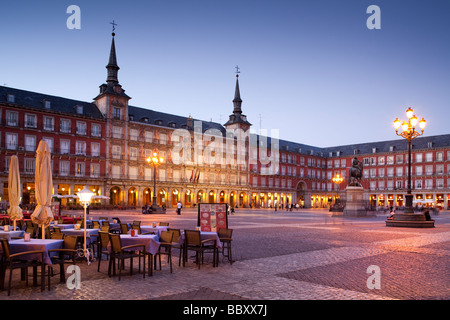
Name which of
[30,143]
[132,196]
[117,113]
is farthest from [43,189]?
[132,196]

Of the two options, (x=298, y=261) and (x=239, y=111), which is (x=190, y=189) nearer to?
(x=239, y=111)

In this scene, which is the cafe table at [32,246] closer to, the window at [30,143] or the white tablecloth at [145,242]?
the white tablecloth at [145,242]

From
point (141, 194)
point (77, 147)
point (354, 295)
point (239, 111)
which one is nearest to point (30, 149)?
point (77, 147)

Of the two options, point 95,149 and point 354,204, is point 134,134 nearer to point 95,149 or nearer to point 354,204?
point 95,149

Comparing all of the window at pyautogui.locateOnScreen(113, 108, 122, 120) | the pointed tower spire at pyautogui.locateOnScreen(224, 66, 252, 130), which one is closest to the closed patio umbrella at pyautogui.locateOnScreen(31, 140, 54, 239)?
the window at pyautogui.locateOnScreen(113, 108, 122, 120)

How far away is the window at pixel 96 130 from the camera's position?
169 ft

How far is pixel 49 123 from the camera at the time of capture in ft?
156

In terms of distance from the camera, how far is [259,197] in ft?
244

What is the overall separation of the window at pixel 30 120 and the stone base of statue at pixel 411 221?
41.5m

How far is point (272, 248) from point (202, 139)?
5214 cm

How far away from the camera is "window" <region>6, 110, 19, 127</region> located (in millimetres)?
44213

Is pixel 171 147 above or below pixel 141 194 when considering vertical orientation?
above

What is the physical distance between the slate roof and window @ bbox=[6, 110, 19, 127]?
1.19 metres

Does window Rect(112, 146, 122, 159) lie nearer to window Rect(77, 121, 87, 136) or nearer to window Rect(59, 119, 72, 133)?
window Rect(77, 121, 87, 136)
